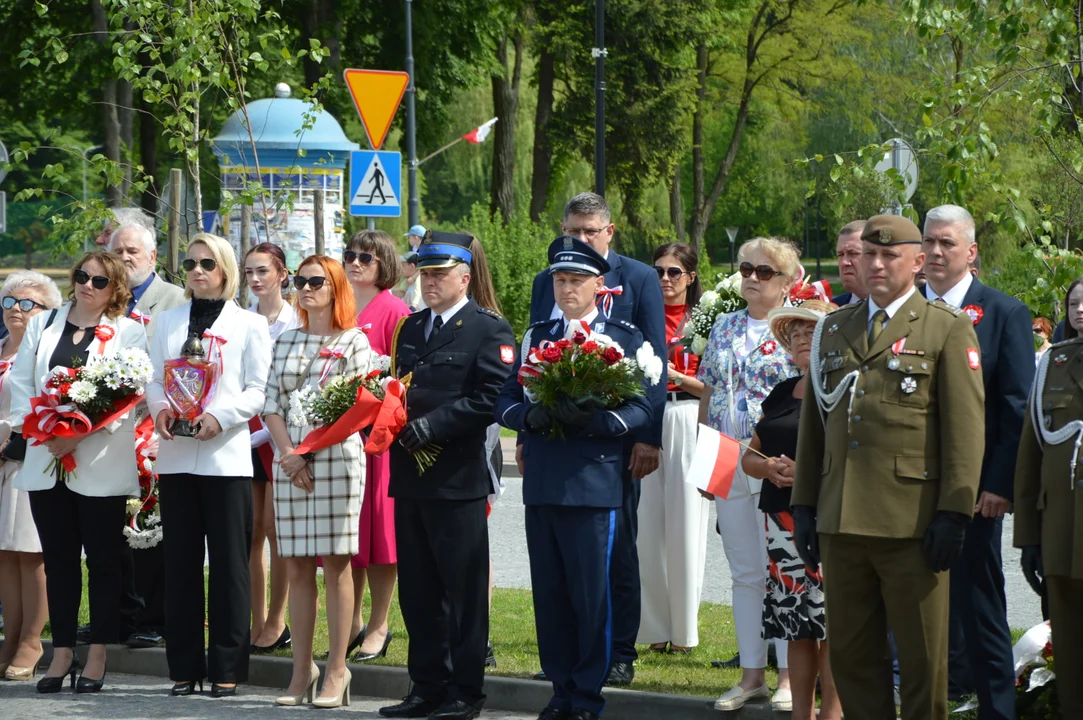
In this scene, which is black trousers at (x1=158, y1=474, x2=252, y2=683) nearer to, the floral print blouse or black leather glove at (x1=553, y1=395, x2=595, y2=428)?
black leather glove at (x1=553, y1=395, x2=595, y2=428)

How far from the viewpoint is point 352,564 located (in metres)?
8.41

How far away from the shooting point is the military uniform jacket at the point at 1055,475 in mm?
5395

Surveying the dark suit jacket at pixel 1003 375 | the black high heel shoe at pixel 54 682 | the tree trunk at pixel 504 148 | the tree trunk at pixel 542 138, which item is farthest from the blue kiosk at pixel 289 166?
the tree trunk at pixel 542 138

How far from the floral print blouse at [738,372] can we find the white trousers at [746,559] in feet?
0.79

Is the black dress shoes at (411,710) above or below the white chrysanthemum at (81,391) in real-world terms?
below

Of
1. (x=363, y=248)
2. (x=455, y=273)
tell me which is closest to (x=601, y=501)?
(x=455, y=273)

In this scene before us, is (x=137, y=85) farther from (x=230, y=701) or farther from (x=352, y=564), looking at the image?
(x=230, y=701)

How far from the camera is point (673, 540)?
8.27 meters

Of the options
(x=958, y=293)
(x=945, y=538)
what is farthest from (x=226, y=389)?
(x=945, y=538)

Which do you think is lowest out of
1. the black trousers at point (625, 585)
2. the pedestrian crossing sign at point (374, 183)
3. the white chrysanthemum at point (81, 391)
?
the black trousers at point (625, 585)

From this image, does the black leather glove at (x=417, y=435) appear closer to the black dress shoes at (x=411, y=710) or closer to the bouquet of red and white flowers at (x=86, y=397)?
the black dress shoes at (x=411, y=710)

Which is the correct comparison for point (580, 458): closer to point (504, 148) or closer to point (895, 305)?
point (895, 305)

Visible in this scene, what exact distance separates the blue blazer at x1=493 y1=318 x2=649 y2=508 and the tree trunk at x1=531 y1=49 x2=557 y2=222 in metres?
28.8

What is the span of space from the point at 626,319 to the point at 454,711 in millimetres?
2268
